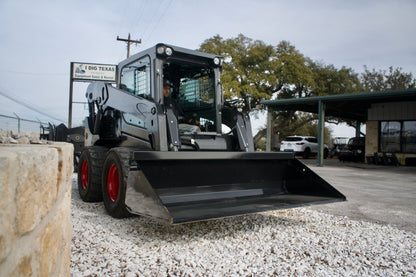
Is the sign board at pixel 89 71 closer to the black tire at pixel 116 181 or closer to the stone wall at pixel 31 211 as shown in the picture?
the black tire at pixel 116 181

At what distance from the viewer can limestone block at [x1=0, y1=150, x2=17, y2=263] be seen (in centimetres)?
91

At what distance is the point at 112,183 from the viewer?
5004mm

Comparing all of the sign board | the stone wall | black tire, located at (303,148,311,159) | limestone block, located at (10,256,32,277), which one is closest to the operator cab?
the stone wall

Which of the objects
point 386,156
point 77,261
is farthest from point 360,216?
point 386,156

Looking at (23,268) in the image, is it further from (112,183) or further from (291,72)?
(291,72)

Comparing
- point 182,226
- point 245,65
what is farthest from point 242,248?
point 245,65

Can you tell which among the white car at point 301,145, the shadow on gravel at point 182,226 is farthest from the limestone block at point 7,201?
the white car at point 301,145

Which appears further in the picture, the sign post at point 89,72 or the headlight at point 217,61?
the sign post at point 89,72

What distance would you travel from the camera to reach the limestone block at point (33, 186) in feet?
3.39

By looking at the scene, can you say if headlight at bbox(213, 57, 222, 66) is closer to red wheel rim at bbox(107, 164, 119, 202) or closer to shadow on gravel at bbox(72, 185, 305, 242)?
red wheel rim at bbox(107, 164, 119, 202)

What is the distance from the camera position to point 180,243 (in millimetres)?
3582

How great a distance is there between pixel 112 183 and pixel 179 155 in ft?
5.03

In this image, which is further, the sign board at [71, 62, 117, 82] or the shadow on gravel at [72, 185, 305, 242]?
the sign board at [71, 62, 117, 82]

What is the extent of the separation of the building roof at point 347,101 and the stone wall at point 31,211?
1625 centimetres
